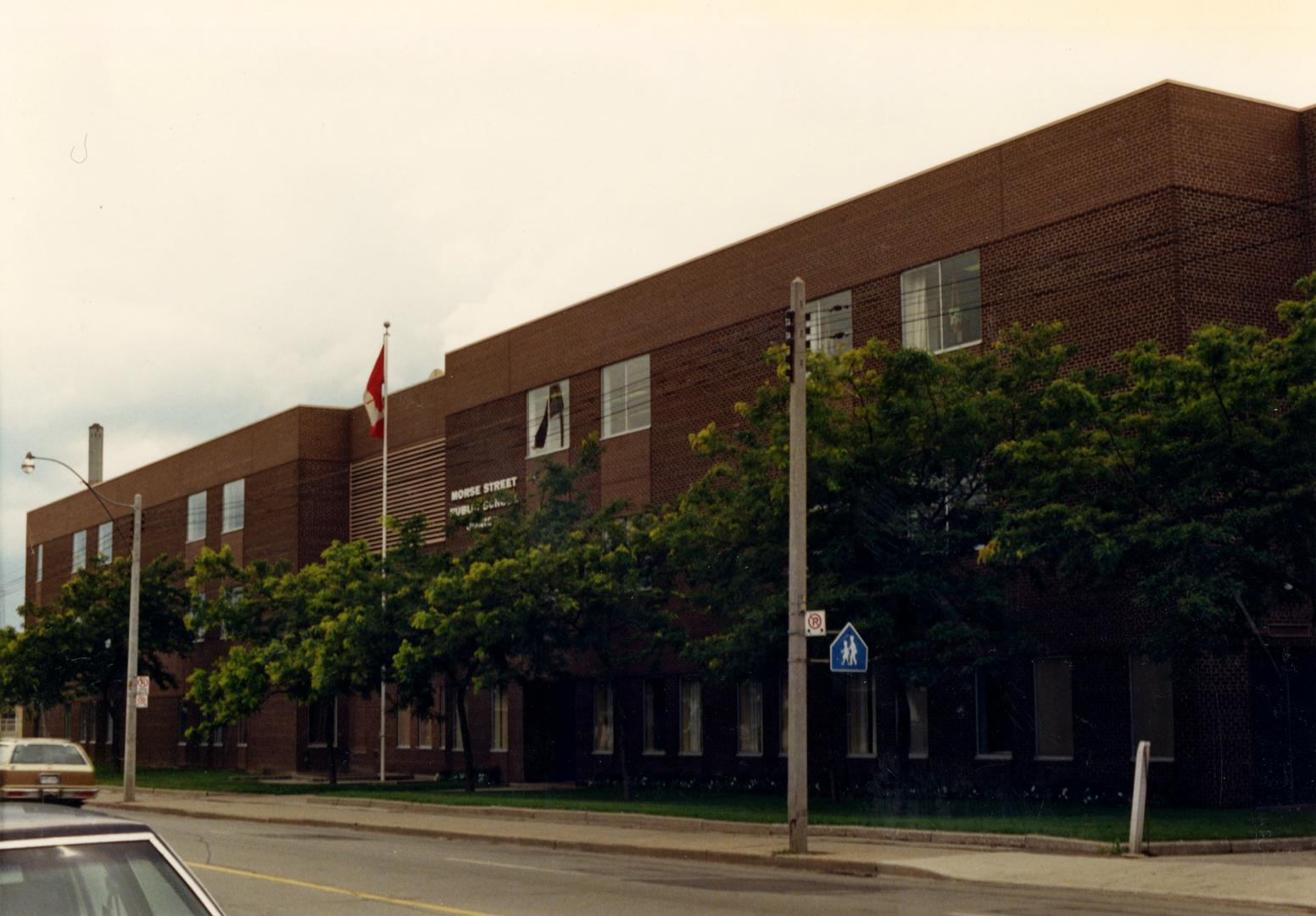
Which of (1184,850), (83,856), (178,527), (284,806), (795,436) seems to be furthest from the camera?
(178,527)

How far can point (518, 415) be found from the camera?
158 feet

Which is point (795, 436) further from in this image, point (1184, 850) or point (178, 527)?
point (178, 527)

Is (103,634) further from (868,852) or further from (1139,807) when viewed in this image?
(1139,807)

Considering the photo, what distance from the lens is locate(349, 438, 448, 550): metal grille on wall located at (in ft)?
176

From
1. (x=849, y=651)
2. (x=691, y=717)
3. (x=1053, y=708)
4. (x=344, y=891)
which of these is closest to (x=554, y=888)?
(x=344, y=891)

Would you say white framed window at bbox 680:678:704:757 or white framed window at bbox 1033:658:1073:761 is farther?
white framed window at bbox 680:678:704:757

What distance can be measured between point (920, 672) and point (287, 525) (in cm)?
3862

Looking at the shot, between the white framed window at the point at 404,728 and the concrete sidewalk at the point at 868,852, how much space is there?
61.2ft

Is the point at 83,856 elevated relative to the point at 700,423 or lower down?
lower down

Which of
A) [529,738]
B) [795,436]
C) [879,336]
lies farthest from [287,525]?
[795,436]

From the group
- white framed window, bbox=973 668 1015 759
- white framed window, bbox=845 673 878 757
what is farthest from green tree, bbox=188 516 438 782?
white framed window, bbox=973 668 1015 759

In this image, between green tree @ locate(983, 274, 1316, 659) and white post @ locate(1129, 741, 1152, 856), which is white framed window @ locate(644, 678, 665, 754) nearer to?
green tree @ locate(983, 274, 1316, 659)

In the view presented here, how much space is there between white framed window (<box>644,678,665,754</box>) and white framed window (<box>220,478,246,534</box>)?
2860cm

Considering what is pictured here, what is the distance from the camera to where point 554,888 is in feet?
57.6
